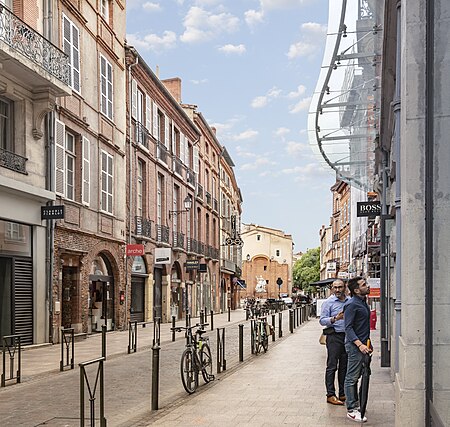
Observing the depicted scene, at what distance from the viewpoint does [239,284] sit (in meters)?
64.3

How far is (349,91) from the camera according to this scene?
15516 mm

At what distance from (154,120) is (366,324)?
26417mm

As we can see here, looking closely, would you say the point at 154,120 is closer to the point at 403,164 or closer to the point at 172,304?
the point at 172,304

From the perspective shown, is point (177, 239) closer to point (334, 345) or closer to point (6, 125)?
point (6, 125)

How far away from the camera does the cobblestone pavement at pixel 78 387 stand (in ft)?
30.3

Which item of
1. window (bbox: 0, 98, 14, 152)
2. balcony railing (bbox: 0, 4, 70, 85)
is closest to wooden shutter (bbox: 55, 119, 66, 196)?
balcony railing (bbox: 0, 4, 70, 85)

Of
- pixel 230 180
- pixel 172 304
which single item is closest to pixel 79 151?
pixel 172 304

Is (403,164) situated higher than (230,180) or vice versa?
(230,180)

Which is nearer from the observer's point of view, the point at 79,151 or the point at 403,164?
the point at 403,164

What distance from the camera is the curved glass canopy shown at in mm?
12594

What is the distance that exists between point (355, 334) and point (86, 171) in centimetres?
1655

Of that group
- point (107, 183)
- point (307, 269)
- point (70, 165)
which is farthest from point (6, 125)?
point (307, 269)

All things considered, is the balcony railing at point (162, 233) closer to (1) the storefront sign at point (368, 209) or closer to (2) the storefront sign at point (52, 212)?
(2) the storefront sign at point (52, 212)

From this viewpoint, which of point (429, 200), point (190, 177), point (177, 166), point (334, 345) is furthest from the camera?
point (190, 177)
